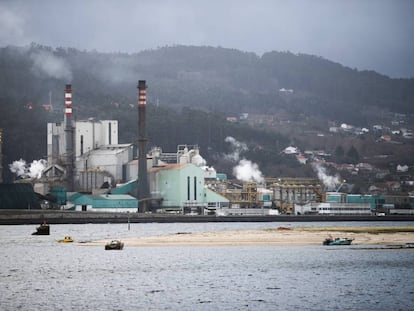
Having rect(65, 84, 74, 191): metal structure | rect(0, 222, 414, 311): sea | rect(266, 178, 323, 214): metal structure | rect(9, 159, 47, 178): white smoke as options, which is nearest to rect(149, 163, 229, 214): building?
rect(65, 84, 74, 191): metal structure

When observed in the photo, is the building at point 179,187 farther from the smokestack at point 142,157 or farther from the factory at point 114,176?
the smokestack at point 142,157

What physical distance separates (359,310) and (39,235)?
179 feet

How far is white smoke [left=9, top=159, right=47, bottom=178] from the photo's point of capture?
151375 mm

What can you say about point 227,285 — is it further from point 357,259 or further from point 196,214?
point 196,214

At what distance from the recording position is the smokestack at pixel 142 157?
128000mm

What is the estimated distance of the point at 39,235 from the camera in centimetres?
8981

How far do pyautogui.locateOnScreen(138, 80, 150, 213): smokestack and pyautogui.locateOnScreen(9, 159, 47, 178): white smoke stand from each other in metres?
22.5

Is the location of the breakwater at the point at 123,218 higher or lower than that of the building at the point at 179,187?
lower

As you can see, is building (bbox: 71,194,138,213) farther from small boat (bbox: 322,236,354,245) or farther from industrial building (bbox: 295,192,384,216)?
small boat (bbox: 322,236,354,245)

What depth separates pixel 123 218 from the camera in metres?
125

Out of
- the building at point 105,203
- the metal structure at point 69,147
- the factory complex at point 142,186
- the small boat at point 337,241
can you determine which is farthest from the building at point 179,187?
the small boat at point 337,241

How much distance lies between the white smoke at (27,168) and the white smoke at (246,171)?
36.4m

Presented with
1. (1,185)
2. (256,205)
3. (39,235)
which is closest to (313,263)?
(39,235)

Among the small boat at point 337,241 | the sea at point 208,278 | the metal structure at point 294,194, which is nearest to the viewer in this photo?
the sea at point 208,278
